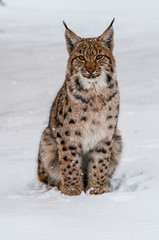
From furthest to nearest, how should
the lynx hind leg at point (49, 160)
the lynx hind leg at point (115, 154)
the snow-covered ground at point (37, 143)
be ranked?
1. the lynx hind leg at point (115, 154)
2. the lynx hind leg at point (49, 160)
3. the snow-covered ground at point (37, 143)

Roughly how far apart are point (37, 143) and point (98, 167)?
2015 millimetres

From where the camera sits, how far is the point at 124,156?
556 centimetres

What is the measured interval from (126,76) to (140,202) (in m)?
7.43

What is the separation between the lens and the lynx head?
14.6 ft

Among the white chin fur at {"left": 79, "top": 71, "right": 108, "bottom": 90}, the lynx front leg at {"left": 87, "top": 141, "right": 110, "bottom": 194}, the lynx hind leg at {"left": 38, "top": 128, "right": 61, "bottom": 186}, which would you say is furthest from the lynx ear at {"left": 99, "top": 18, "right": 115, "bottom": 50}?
the lynx hind leg at {"left": 38, "top": 128, "right": 61, "bottom": 186}

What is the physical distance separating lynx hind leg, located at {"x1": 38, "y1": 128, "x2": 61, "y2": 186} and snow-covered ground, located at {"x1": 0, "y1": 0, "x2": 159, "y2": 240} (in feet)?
0.48

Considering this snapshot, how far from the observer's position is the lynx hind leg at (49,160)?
16.3 feet

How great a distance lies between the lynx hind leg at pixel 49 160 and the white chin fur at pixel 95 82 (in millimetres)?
701

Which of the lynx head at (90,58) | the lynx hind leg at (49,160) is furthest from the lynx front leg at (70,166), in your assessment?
the lynx head at (90,58)

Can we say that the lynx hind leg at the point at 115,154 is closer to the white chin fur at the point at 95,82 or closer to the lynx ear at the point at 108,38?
the white chin fur at the point at 95,82

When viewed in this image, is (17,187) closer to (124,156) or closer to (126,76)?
(124,156)

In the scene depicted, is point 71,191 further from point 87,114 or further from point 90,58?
point 90,58

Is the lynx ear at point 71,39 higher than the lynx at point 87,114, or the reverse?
the lynx ear at point 71,39

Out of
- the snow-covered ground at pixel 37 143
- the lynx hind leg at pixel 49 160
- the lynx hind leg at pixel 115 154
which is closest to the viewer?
the snow-covered ground at pixel 37 143
